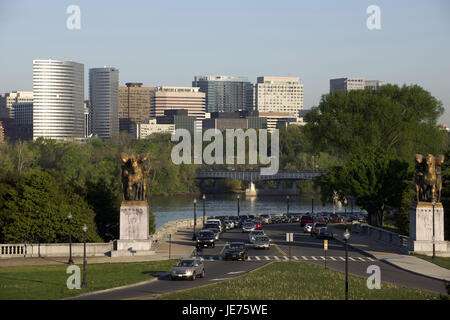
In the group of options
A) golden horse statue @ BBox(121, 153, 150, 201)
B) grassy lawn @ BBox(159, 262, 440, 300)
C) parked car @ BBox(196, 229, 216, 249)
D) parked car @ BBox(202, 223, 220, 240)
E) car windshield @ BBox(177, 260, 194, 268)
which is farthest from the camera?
parked car @ BBox(202, 223, 220, 240)

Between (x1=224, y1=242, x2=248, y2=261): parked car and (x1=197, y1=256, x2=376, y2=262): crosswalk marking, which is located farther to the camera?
(x1=197, y1=256, x2=376, y2=262): crosswalk marking

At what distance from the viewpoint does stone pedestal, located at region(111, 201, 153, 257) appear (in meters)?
62.0

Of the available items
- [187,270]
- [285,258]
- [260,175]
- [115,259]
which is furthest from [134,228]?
[260,175]

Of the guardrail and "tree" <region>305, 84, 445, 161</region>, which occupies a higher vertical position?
"tree" <region>305, 84, 445, 161</region>

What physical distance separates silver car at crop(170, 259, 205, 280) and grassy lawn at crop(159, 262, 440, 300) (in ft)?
8.55

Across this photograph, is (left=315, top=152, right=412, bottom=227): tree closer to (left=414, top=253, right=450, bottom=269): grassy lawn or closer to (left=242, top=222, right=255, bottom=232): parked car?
(left=242, top=222, right=255, bottom=232): parked car

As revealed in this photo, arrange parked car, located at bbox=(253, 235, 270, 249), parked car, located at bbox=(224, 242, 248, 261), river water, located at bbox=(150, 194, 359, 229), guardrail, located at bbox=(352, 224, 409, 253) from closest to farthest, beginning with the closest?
parked car, located at bbox=(224, 242, 248, 261), guardrail, located at bbox=(352, 224, 409, 253), parked car, located at bbox=(253, 235, 270, 249), river water, located at bbox=(150, 194, 359, 229)

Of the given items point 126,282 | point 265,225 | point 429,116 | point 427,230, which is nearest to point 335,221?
point 265,225

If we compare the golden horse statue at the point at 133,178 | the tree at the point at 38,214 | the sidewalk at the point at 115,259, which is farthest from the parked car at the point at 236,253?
the tree at the point at 38,214

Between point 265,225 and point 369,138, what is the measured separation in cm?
1812

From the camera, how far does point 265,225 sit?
10175 centimetres

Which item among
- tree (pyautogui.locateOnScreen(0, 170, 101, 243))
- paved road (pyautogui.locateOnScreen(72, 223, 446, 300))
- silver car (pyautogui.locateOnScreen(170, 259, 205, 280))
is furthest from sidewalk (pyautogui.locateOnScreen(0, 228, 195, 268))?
silver car (pyautogui.locateOnScreen(170, 259, 205, 280))

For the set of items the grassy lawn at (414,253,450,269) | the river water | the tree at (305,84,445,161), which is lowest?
the river water
